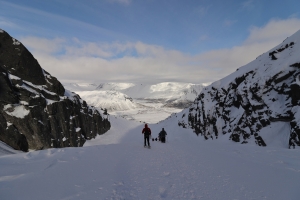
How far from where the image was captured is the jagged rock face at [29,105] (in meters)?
19.9

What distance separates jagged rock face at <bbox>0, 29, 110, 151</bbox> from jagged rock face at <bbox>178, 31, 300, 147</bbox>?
80.4 feet

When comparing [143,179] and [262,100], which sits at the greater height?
[262,100]

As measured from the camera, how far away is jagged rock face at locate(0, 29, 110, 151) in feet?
65.2

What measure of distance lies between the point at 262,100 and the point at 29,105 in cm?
2967

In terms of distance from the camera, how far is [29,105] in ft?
74.9

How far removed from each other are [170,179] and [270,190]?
3.57 metres

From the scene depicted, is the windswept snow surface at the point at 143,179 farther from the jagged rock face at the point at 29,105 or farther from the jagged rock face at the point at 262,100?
the jagged rock face at the point at 29,105

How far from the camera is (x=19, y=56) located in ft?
79.6

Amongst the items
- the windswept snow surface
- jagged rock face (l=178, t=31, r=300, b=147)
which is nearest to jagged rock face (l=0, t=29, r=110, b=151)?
the windswept snow surface

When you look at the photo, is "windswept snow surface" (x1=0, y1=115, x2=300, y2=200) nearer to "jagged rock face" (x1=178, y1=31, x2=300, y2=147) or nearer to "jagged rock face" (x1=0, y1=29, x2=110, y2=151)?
"jagged rock face" (x1=178, y1=31, x2=300, y2=147)

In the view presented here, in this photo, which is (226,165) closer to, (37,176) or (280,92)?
(37,176)

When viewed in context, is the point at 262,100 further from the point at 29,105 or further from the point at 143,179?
the point at 29,105

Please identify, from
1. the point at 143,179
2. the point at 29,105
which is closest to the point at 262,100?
the point at 143,179

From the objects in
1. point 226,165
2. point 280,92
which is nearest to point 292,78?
point 280,92
